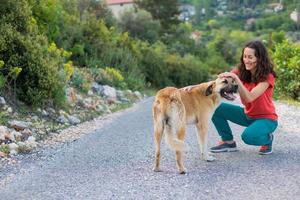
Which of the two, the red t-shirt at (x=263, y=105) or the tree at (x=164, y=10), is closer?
the red t-shirt at (x=263, y=105)

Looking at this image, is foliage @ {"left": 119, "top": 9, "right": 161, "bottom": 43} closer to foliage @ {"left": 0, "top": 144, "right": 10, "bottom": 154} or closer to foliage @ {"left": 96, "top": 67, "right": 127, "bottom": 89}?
foliage @ {"left": 96, "top": 67, "right": 127, "bottom": 89}

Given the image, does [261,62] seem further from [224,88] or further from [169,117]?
[169,117]

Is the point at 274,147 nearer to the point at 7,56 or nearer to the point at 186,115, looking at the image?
the point at 186,115

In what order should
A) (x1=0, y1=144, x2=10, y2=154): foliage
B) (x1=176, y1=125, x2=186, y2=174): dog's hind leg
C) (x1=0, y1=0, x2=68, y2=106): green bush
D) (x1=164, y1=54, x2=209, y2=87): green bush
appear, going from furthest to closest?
(x1=164, y1=54, x2=209, y2=87): green bush, (x1=0, y1=0, x2=68, y2=106): green bush, (x1=0, y1=144, x2=10, y2=154): foliage, (x1=176, y1=125, x2=186, y2=174): dog's hind leg

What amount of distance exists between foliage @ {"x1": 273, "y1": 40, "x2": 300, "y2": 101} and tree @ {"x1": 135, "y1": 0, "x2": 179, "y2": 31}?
40459mm

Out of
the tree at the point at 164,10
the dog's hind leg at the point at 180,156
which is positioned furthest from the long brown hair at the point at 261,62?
the tree at the point at 164,10

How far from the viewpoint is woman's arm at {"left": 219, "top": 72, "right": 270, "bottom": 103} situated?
21.5ft

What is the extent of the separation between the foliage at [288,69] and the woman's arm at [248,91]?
8856 mm

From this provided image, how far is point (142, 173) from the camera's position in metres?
6.12

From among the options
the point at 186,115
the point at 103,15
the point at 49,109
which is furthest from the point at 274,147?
the point at 103,15

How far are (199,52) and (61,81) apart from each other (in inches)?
1704

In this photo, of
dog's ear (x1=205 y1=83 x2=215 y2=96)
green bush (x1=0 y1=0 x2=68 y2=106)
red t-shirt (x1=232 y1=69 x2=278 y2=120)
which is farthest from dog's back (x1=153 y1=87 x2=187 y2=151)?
green bush (x1=0 y1=0 x2=68 y2=106)

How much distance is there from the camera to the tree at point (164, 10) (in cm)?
5691

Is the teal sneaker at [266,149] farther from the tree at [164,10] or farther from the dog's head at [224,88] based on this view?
the tree at [164,10]
